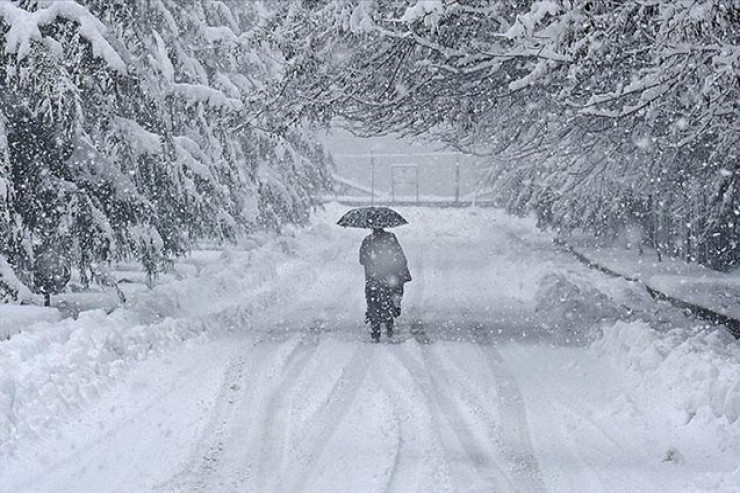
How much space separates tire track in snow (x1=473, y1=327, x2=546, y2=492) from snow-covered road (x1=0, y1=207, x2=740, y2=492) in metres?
0.02

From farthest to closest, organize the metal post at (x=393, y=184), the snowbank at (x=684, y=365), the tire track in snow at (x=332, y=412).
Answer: the metal post at (x=393, y=184) < the snowbank at (x=684, y=365) < the tire track in snow at (x=332, y=412)

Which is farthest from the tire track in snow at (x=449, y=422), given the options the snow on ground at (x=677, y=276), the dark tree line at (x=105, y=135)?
the snow on ground at (x=677, y=276)

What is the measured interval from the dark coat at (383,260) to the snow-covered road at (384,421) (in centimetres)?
92

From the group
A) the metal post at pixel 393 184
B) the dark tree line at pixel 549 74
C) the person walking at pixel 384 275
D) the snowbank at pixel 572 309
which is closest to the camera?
the dark tree line at pixel 549 74

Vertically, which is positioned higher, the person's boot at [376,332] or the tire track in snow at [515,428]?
the tire track in snow at [515,428]

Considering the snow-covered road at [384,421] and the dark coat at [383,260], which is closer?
the snow-covered road at [384,421]

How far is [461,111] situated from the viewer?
10906 millimetres

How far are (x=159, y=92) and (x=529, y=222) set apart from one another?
3360cm

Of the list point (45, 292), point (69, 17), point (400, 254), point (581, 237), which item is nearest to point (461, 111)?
point (400, 254)

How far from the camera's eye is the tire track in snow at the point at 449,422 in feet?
21.7

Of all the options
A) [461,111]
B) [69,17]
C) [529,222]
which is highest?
[69,17]

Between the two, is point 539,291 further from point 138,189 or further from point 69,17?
point 69,17

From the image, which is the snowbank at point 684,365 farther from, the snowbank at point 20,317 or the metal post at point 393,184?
the metal post at point 393,184

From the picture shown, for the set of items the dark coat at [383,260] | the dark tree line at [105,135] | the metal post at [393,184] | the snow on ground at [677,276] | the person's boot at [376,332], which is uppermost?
the dark tree line at [105,135]
